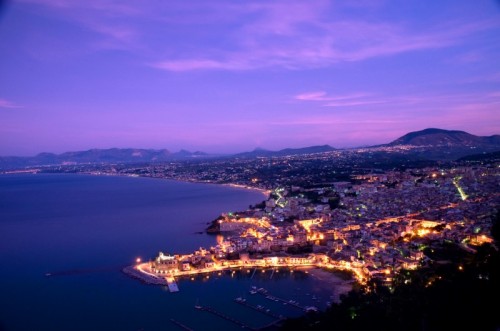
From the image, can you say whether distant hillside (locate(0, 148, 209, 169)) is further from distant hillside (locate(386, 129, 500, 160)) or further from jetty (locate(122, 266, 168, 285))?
jetty (locate(122, 266, 168, 285))

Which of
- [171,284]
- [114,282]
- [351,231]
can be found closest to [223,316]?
[171,284]

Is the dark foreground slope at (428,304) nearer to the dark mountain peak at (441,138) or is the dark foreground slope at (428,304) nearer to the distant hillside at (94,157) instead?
the dark mountain peak at (441,138)

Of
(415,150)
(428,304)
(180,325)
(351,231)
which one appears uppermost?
(415,150)

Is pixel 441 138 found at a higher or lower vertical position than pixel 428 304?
higher

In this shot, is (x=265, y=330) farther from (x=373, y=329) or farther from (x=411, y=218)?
(x=411, y=218)

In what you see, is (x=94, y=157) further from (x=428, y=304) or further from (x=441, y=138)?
(x=428, y=304)
